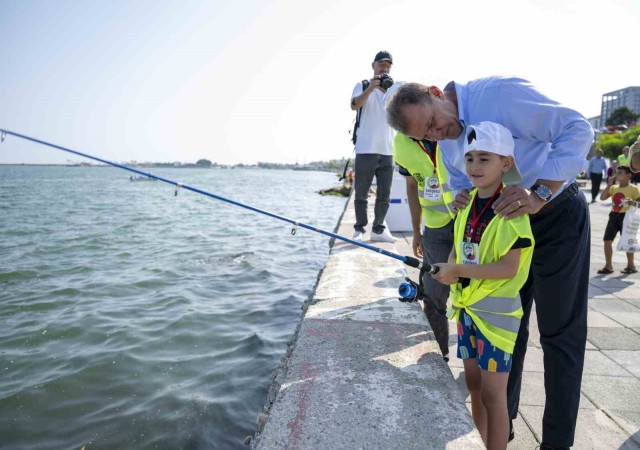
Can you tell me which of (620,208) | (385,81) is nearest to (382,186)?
(385,81)

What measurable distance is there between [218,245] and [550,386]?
9355mm

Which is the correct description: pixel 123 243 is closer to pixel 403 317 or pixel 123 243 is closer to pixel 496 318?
pixel 403 317

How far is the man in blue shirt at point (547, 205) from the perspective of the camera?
6.06 feet

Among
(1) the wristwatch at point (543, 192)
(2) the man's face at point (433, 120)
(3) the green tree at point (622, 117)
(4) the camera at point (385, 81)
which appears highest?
(3) the green tree at point (622, 117)

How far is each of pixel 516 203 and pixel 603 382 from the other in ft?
5.74

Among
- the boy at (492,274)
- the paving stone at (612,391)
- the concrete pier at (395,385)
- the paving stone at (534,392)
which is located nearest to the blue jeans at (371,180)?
the concrete pier at (395,385)

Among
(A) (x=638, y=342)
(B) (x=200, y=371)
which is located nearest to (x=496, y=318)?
(A) (x=638, y=342)

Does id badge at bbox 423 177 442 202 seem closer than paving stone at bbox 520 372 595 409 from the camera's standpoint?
No

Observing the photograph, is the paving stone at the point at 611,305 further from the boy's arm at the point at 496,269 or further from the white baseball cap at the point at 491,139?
the white baseball cap at the point at 491,139

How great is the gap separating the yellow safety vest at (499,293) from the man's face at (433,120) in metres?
0.46

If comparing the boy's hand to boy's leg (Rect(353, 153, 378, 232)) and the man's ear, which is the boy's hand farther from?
boy's leg (Rect(353, 153, 378, 232))

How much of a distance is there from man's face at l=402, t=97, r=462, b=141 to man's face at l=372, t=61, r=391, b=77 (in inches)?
131

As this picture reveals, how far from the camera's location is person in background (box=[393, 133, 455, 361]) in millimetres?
2736

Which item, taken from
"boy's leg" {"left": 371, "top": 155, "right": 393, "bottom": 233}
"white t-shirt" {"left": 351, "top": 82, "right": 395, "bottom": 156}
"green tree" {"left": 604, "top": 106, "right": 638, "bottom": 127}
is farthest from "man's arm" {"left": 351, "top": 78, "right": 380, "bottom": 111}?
"green tree" {"left": 604, "top": 106, "right": 638, "bottom": 127}
